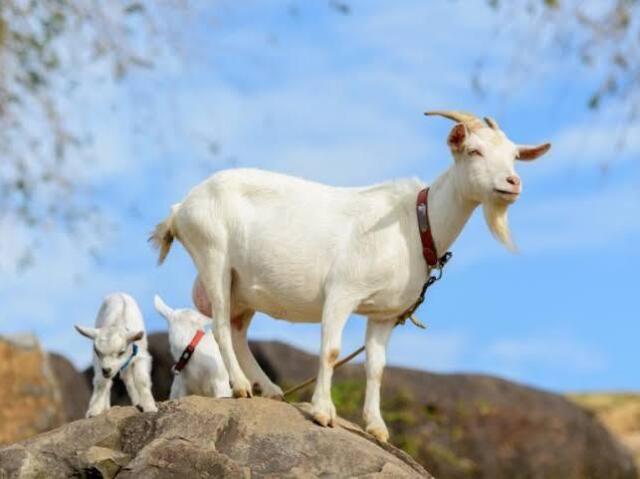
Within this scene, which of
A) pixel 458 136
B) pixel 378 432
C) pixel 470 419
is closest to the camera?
pixel 458 136

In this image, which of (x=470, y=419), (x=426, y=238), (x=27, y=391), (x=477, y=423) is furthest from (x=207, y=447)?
(x=477, y=423)

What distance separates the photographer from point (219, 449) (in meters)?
7.24

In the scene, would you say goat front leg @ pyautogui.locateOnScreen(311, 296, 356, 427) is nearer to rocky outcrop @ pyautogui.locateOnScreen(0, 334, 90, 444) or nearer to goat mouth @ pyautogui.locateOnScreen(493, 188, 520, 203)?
goat mouth @ pyautogui.locateOnScreen(493, 188, 520, 203)

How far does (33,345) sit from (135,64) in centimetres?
442

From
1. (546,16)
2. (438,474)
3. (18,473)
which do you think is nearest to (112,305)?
(18,473)

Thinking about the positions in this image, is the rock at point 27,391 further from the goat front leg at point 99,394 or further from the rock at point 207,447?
the rock at point 207,447

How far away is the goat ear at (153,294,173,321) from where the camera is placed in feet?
29.2

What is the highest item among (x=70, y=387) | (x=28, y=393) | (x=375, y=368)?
(x=375, y=368)

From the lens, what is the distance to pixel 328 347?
24.2 feet

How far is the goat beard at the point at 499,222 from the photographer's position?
7367mm

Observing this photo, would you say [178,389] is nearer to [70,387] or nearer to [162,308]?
[162,308]

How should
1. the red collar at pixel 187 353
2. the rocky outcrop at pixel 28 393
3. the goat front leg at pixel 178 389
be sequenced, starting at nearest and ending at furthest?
the red collar at pixel 187 353, the goat front leg at pixel 178 389, the rocky outcrop at pixel 28 393

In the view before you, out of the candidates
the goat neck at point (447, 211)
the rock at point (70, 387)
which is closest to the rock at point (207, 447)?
the goat neck at point (447, 211)

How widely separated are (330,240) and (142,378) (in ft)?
4.97
